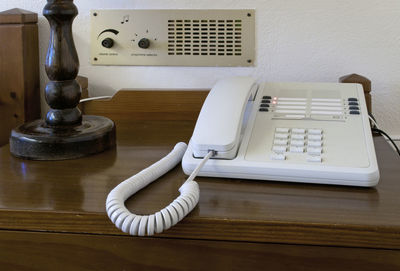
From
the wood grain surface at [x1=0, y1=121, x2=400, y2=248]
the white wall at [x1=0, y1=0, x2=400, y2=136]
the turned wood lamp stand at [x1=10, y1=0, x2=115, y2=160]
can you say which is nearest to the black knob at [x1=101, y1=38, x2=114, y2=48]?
the white wall at [x1=0, y1=0, x2=400, y2=136]

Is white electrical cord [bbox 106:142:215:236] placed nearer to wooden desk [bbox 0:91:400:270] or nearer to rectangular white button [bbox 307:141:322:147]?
wooden desk [bbox 0:91:400:270]

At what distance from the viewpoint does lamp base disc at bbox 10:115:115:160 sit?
70 centimetres

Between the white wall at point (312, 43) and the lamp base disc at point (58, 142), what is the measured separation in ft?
1.03

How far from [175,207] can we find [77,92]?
356mm

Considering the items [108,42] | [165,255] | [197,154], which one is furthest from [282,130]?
[108,42]

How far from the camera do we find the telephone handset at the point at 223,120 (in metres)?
0.62

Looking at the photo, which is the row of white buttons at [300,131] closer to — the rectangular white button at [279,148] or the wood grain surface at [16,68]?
the rectangular white button at [279,148]

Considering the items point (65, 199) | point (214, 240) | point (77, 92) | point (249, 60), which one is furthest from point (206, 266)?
point (249, 60)

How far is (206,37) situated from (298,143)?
425mm

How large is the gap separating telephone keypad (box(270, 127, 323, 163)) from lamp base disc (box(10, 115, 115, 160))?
0.90 feet

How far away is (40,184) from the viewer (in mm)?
606

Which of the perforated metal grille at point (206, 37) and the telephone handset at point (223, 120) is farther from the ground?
the perforated metal grille at point (206, 37)

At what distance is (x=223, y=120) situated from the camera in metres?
0.66

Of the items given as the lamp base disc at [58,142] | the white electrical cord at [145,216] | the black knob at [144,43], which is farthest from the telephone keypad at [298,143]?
the black knob at [144,43]
